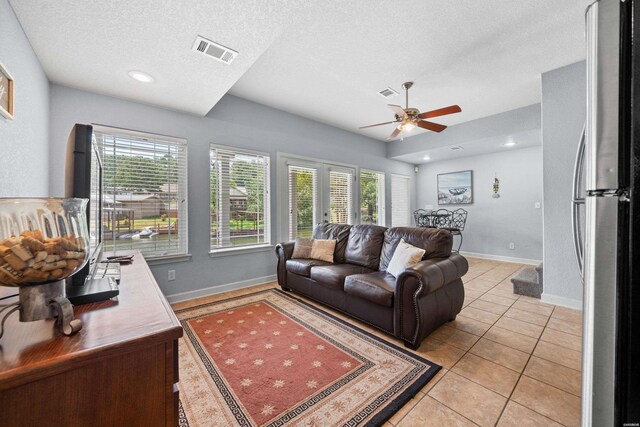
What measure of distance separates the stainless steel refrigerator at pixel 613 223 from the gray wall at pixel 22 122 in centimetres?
280

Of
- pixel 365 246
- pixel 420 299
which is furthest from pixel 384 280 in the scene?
pixel 365 246

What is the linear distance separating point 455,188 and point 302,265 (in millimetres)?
4905

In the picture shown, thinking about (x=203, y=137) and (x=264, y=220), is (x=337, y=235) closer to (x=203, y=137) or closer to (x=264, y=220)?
(x=264, y=220)

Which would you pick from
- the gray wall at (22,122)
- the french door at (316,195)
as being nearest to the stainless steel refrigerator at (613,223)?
the gray wall at (22,122)

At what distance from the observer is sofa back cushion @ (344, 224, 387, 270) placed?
9.72ft

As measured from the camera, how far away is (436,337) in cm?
227

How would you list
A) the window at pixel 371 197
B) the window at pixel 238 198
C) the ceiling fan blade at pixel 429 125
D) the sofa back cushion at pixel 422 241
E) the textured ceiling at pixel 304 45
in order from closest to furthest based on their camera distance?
the textured ceiling at pixel 304 45, the sofa back cushion at pixel 422 241, the ceiling fan blade at pixel 429 125, the window at pixel 238 198, the window at pixel 371 197

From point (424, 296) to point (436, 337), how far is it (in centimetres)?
53

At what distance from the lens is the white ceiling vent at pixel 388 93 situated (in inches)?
135

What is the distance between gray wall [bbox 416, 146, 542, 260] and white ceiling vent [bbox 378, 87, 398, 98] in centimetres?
348

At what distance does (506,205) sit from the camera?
546 centimetres

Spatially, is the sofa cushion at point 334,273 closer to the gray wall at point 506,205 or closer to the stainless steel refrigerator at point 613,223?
the stainless steel refrigerator at point 613,223

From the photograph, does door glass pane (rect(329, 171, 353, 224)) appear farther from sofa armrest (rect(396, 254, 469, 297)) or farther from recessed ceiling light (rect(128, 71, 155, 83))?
recessed ceiling light (rect(128, 71, 155, 83))

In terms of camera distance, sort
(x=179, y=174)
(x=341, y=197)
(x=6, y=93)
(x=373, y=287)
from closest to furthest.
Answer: (x=6, y=93) → (x=373, y=287) → (x=179, y=174) → (x=341, y=197)
